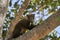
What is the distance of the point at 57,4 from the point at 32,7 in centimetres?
53

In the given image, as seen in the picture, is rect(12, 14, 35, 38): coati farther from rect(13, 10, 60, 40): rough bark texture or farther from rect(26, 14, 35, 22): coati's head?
rect(13, 10, 60, 40): rough bark texture

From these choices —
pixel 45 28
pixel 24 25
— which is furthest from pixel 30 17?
pixel 45 28

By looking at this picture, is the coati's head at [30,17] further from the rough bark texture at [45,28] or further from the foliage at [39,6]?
the rough bark texture at [45,28]

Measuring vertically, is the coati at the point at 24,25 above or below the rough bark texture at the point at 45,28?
below

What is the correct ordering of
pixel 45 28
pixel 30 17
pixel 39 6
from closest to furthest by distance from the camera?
1. pixel 45 28
2. pixel 39 6
3. pixel 30 17

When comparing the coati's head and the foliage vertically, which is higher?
the foliage

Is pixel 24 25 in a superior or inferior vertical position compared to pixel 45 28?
inferior

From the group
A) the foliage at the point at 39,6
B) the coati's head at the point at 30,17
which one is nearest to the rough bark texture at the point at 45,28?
the foliage at the point at 39,6

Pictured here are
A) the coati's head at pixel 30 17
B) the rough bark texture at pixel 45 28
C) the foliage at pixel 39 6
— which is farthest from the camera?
the coati's head at pixel 30 17

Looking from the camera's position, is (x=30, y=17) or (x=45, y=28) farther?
(x=30, y=17)

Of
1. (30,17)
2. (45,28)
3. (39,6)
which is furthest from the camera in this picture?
(30,17)

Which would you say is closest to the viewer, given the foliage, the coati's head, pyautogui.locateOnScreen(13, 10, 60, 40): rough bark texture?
pyautogui.locateOnScreen(13, 10, 60, 40): rough bark texture

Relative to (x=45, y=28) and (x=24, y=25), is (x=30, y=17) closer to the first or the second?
(x=24, y=25)

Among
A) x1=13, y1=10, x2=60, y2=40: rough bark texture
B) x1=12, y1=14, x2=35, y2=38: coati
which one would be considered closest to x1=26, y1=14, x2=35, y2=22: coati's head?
x1=12, y1=14, x2=35, y2=38: coati
